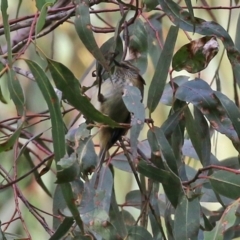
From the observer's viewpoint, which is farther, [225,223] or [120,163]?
[120,163]

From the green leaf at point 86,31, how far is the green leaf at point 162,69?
119 mm

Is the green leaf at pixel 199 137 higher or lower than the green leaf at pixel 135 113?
lower

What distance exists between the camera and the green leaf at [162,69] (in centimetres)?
88

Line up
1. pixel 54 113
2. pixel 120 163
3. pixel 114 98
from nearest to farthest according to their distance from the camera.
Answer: pixel 54 113
pixel 114 98
pixel 120 163

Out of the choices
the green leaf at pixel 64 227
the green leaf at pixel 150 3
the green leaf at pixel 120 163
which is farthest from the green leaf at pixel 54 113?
the green leaf at pixel 120 163

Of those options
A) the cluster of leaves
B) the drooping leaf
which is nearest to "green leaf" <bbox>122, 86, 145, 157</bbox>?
the cluster of leaves

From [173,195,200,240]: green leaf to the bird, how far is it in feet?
0.55

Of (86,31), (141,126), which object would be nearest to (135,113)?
(141,126)

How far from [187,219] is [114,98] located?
10.1 inches

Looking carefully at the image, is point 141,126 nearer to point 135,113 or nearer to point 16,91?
point 135,113

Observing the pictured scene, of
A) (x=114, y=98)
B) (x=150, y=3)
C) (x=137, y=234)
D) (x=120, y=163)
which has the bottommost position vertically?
(x=137, y=234)

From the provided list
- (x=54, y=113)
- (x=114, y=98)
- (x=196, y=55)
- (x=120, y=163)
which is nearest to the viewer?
(x=54, y=113)

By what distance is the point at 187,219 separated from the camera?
2.86ft

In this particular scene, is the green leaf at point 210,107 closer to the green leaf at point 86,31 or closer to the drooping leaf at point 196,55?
the drooping leaf at point 196,55
